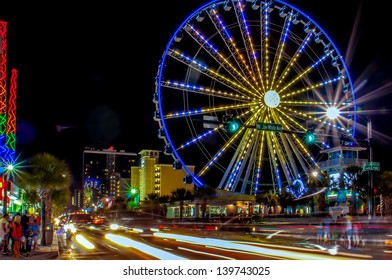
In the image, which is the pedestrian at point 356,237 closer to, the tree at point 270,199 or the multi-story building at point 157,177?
the tree at point 270,199

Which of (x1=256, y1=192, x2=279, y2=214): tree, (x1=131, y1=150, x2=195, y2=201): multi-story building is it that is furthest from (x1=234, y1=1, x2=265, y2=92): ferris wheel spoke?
(x1=131, y1=150, x2=195, y2=201): multi-story building

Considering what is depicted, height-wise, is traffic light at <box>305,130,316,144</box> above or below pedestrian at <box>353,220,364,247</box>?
above

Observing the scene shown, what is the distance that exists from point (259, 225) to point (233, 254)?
21.6 meters

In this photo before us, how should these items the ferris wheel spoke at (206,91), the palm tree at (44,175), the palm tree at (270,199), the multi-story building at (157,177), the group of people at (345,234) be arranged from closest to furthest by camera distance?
the group of people at (345,234) < the palm tree at (44,175) < the ferris wheel spoke at (206,91) < the palm tree at (270,199) < the multi-story building at (157,177)

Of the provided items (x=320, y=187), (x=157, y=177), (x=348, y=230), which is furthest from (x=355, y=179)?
(x=157, y=177)

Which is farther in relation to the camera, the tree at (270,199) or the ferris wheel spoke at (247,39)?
the tree at (270,199)

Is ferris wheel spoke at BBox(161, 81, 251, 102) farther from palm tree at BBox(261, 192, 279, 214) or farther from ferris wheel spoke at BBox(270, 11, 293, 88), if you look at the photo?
palm tree at BBox(261, 192, 279, 214)

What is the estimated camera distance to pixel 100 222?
4928cm

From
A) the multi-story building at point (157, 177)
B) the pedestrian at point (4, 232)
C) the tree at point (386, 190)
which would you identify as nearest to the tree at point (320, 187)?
the tree at point (386, 190)

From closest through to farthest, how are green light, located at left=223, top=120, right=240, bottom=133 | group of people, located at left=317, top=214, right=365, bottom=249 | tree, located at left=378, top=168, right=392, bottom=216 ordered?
1. group of people, located at left=317, top=214, right=365, bottom=249
2. green light, located at left=223, top=120, right=240, bottom=133
3. tree, located at left=378, top=168, right=392, bottom=216

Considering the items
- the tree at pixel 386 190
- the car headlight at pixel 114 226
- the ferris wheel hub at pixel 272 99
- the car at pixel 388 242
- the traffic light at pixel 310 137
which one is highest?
the ferris wheel hub at pixel 272 99

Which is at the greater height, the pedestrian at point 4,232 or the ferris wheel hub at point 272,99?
the ferris wheel hub at point 272,99
